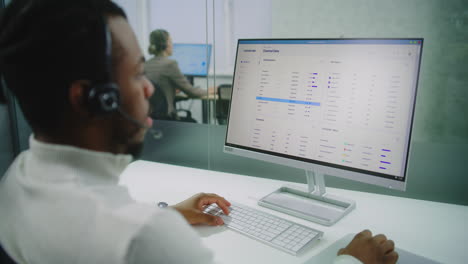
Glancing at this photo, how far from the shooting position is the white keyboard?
2.81 feet

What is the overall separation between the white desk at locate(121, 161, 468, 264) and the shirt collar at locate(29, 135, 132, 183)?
1.15 feet

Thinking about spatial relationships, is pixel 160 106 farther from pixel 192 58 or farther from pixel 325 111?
pixel 192 58

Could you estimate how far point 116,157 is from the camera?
2.01 ft

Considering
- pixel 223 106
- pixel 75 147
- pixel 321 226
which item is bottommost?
pixel 321 226

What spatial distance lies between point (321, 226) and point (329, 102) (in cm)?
35

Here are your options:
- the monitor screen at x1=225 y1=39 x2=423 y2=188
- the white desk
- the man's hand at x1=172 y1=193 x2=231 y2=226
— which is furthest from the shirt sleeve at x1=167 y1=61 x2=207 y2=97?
the man's hand at x1=172 y1=193 x2=231 y2=226

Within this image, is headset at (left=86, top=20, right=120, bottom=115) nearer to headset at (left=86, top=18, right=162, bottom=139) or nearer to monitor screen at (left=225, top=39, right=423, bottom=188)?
headset at (left=86, top=18, right=162, bottom=139)

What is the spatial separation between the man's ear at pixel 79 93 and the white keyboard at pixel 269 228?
1.77 feet

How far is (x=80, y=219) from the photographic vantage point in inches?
19.4

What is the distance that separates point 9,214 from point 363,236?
0.71m

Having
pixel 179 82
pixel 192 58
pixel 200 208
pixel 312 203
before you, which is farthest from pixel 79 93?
pixel 192 58

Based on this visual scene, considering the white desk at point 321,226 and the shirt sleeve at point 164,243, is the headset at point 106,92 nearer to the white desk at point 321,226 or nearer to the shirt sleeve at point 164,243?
the shirt sleeve at point 164,243

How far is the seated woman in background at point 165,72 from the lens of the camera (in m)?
2.23

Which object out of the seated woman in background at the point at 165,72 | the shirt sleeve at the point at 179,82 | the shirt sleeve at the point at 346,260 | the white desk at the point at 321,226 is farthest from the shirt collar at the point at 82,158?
the shirt sleeve at the point at 179,82
